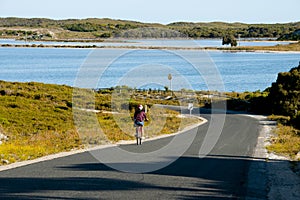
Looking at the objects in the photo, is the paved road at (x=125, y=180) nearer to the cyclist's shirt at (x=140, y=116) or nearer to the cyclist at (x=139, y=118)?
the cyclist at (x=139, y=118)

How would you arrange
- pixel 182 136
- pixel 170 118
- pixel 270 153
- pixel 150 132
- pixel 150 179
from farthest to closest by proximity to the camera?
pixel 170 118, pixel 150 132, pixel 182 136, pixel 270 153, pixel 150 179

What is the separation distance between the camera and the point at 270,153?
70.0 ft

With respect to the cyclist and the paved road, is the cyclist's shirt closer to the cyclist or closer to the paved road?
the cyclist

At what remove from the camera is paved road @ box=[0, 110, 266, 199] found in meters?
11.4

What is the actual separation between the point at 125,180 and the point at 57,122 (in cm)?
2284

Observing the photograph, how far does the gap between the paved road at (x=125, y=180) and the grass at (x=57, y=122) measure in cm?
262

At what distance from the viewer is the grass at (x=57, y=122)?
21.2m

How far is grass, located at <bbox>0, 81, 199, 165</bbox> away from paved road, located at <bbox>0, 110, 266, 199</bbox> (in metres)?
2.62

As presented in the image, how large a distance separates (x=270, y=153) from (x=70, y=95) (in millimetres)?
38053

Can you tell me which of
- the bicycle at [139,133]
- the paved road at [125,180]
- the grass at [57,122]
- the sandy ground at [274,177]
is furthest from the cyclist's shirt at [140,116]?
the sandy ground at [274,177]

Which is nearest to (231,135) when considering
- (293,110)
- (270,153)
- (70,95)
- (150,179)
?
(270,153)

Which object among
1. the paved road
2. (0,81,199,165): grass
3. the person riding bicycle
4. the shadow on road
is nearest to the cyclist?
the person riding bicycle

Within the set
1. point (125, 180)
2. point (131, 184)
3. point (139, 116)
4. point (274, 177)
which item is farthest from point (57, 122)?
point (131, 184)

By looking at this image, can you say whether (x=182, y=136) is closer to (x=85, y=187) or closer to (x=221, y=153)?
(x=221, y=153)
